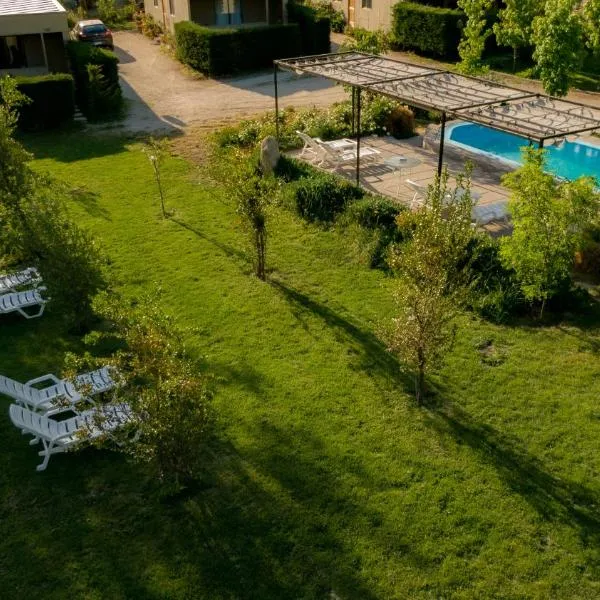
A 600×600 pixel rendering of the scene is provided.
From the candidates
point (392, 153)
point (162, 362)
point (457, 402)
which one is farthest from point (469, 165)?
point (392, 153)

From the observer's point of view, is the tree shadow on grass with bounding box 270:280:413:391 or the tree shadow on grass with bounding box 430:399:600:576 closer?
the tree shadow on grass with bounding box 430:399:600:576

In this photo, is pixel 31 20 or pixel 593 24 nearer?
pixel 593 24

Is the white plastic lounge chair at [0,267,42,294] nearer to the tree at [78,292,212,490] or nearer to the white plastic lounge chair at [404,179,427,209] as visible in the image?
the tree at [78,292,212,490]

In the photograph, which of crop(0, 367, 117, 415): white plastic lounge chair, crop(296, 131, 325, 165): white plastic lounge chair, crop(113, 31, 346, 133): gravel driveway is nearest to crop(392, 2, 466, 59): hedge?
crop(113, 31, 346, 133): gravel driveway

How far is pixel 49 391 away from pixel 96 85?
52.6ft

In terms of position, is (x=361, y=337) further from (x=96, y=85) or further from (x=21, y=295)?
→ (x=96, y=85)

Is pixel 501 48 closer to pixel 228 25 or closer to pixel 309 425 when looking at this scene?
pixel 228 25

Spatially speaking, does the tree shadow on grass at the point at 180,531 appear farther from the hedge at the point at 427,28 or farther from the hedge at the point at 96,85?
the hedge at the point at 427,28

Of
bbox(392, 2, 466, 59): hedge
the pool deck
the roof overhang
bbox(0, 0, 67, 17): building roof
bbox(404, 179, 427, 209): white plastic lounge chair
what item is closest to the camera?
bbox(404, 179, 427, 209): white plastic lounge chair

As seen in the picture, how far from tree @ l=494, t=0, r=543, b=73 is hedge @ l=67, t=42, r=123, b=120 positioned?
44.3 ft

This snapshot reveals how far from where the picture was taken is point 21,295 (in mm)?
12555

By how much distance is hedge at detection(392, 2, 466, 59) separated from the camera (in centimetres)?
2925

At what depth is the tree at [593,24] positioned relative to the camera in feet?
78.4

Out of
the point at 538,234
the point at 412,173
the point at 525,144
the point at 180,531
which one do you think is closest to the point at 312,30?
the point at 525,144
